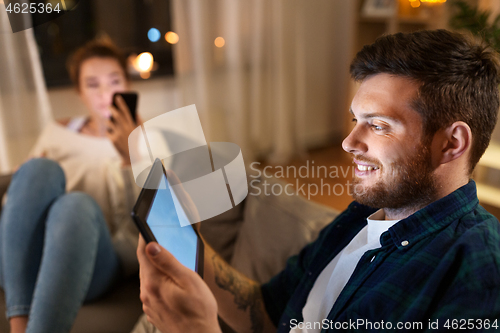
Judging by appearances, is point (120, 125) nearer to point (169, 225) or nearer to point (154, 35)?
point (154, 35)

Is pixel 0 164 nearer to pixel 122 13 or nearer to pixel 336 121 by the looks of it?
pixel 122 13

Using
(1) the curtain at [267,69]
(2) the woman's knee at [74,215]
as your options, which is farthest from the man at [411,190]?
(1) the curtain at [267,69]

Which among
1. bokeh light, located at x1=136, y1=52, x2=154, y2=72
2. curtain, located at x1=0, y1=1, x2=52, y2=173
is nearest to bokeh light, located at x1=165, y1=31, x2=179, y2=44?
bokeh light, located at x1=136, y1=52, x2=154, y2=72

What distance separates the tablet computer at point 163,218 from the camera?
500 millimetres

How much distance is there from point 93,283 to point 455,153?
0.89 m

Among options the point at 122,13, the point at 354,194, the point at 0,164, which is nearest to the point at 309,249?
the point at 354,194

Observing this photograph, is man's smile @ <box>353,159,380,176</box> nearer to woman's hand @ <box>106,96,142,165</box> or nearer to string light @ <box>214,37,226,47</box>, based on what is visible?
woman's hand @ <box>106,96,142,165</box>

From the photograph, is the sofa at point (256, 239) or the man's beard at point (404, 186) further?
the sofa at point (256, 239)

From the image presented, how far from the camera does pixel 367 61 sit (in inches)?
24.0

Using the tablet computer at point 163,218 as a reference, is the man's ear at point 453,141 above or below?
above

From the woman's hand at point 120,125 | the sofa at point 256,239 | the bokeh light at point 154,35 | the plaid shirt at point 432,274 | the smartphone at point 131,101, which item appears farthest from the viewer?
the bokeh light at point 154,35

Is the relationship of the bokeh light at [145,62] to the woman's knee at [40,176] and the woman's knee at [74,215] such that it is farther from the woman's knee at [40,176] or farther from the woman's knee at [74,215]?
the woman's knee at [74,215]

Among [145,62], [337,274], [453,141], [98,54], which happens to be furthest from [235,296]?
[145,62]

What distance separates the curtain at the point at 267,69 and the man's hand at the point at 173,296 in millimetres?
1822
